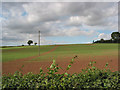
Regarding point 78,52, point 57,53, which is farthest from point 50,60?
point 78,52

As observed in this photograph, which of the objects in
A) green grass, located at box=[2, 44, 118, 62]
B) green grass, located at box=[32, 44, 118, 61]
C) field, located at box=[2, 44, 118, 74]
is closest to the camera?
field, located at box=[2, 44, 118, 74]

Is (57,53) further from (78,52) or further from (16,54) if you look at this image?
(16,54)

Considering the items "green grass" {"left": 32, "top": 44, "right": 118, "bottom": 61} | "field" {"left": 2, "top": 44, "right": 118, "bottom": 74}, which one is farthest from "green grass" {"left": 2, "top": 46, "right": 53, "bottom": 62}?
"green grass" {"left": 32, "top": 44, "right": 118, "bottom": 61}

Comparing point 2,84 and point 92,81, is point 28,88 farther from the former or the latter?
point 92,81

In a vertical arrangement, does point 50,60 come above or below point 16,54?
above

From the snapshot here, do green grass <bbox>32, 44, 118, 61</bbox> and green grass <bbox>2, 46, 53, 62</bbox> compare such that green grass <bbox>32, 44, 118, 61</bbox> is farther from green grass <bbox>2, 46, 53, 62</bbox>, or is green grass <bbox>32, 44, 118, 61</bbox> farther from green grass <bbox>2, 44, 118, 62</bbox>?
green grass <bbox>2, 46, 53, 62</bbox>

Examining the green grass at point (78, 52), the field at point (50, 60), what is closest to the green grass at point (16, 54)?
the field at point (50, 60)

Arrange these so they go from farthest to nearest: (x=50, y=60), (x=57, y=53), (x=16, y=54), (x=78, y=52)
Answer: (x=78, y=52)
(x=16, y=54)
(x=57, y=53)
(x=50, y=60)

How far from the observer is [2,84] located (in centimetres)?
347

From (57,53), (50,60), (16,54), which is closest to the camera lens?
(50,60)

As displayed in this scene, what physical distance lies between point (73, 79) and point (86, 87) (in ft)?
1.48

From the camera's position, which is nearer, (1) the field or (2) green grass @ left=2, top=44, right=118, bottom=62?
(1) the field

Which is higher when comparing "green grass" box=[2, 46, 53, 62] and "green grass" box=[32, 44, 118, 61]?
"green grass" box=[32, 44, 118, 61]

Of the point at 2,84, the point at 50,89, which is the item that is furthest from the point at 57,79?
the point at 2,84
